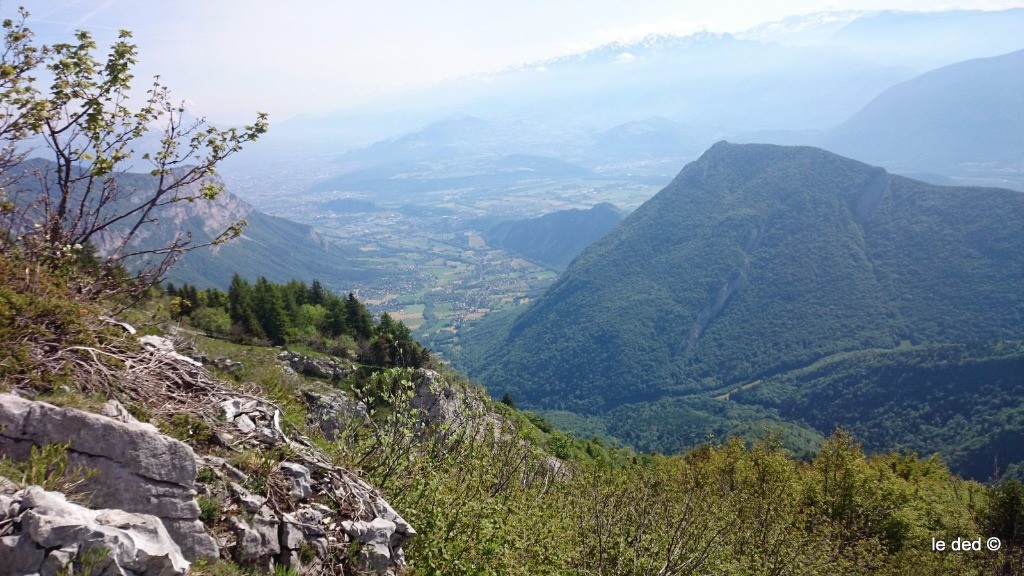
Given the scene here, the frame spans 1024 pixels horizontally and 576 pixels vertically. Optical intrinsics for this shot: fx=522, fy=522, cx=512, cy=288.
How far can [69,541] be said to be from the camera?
4031 mm

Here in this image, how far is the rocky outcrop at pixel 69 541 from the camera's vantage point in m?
3.91

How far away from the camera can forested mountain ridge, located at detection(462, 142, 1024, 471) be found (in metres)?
139

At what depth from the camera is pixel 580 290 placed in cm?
19425

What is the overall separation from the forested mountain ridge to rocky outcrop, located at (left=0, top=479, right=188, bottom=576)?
142735 mm

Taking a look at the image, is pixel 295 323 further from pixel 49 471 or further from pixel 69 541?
pixel 69 541

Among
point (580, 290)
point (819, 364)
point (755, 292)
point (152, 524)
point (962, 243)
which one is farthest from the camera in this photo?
point (580, 290)

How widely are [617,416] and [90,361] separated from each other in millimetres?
135010

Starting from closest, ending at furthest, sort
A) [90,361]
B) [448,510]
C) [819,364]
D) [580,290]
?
[90,361]
[448,510]
[819,364]
[580,290]

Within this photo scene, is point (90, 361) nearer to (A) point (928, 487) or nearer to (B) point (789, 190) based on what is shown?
(A) point (928, 487)

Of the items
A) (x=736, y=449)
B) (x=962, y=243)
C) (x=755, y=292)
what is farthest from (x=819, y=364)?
(x=736, y=449)

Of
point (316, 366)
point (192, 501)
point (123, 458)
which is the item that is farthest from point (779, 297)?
point (123, 458)

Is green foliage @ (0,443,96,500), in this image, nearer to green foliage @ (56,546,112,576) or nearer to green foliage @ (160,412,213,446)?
→ green foliage @ (56,546,112,576)

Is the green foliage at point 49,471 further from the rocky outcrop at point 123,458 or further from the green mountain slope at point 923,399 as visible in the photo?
the green mountain slope at point 923,399

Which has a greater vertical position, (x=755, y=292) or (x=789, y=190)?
(x=789, y=190)
